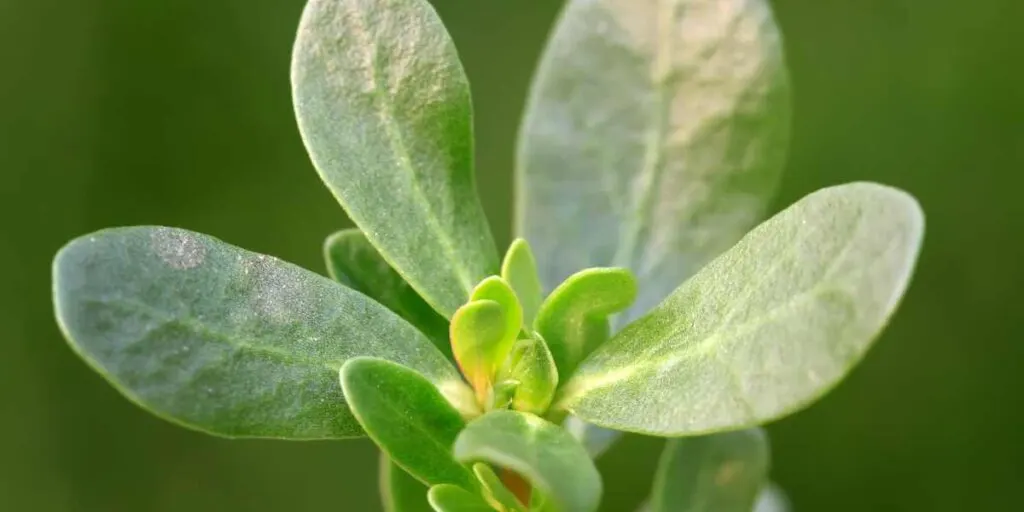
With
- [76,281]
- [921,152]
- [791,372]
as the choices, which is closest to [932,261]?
[921,152]

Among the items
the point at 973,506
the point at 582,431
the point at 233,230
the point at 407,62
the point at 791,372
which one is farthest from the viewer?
the point at 233,230

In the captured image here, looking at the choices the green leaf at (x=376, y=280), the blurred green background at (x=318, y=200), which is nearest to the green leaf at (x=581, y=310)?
Result: the green leaf at (x=376, y=280)

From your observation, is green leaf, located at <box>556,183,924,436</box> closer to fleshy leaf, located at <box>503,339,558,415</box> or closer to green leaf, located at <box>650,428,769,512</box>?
fleshy leaf, located at <box>503,339,558,415</box>

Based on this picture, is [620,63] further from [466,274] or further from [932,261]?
[932,261]

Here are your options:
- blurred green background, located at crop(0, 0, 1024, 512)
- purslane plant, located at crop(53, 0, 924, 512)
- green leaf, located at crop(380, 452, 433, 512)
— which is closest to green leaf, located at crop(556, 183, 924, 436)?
purslane plant, located at crop(53, 0, 924, 512)

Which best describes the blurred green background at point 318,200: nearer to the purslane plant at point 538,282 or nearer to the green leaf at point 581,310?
the purslane plant at point 538,282

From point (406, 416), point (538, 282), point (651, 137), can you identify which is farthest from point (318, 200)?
point (406, 416)
